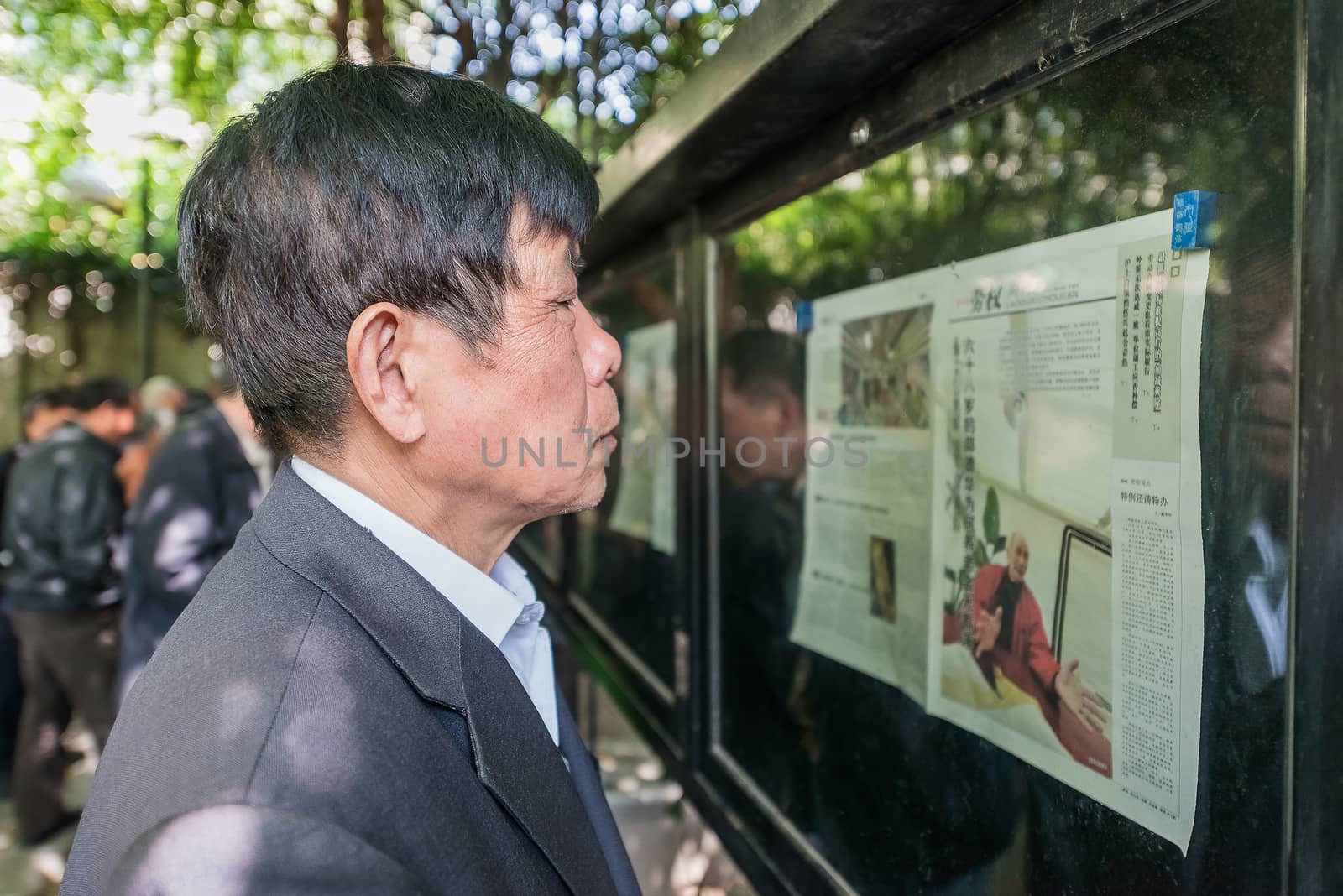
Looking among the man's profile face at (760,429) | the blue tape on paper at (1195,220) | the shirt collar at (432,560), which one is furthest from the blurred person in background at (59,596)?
the blue tape on paper at (1195,220)

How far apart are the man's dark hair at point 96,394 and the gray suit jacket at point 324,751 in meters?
4.51

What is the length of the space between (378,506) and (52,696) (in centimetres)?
473

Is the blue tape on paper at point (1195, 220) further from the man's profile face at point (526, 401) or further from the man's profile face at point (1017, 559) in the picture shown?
the man's profile face at point (526, 401)

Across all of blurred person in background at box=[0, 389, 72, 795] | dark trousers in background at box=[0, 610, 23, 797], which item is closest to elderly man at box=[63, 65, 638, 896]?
blurred person in background at box=[0, 389, 72, 795]

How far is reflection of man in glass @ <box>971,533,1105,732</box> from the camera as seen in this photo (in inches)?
48.8

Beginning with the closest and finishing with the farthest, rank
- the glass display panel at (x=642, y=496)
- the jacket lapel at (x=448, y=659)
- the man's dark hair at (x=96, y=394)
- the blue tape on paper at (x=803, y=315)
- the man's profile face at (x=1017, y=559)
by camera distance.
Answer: the jacket lapel at (x=448, y=659)
the man's profile face at (x=1017, y=559)
the blue tape on paper at (x=803, y=315)
the glass display panel at (x=642, y=496)
the man's dark hair at (x=96, y=394)

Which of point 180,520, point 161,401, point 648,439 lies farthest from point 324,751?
point 161,401

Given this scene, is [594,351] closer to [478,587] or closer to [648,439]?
[478,587]

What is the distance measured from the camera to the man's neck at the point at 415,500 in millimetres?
1259

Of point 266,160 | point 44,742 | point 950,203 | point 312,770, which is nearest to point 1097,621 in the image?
point 950,203

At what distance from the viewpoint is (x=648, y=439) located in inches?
132

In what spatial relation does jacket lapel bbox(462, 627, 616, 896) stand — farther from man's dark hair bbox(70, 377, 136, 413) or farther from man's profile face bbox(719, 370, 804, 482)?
man's dark hair bbox(70, 377, 136, 413)

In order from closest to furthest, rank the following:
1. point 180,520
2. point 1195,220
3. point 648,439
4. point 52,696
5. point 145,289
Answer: point 1195,220, point 648,439, point 180,520, point 52,696, point 145,289

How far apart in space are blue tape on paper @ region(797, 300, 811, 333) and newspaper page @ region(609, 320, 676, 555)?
869 millimetres
